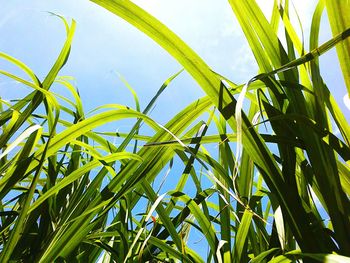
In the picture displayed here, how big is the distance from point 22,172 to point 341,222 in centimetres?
44

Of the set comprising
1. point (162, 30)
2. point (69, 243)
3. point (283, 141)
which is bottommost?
point (69, 243)

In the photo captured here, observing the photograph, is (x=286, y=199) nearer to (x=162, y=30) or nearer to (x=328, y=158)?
(x=328, y=158)

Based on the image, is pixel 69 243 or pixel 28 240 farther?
pixel 28 240

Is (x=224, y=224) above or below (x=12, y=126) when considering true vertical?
below

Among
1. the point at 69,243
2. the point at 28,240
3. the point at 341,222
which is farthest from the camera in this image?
the point at 28,240

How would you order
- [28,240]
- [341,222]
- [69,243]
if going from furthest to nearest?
[28,240], [69,243], [341,222]

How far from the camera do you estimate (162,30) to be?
0.47m

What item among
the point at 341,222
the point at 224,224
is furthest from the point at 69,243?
the point at 341,222

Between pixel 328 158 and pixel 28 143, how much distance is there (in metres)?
0.43

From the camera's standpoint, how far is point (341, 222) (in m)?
0.44

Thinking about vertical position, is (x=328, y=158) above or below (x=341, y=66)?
below

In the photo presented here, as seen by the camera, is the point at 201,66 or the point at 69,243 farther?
the point at 69,243

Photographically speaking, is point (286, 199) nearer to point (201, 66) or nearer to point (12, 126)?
point (201, 66)

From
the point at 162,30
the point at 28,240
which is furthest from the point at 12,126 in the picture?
the point at 162,30
